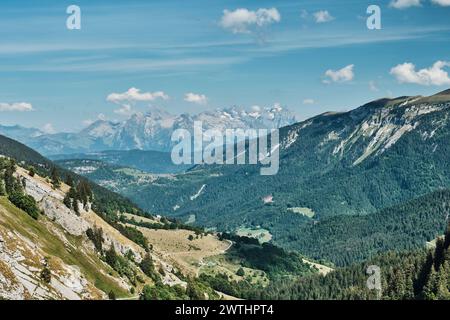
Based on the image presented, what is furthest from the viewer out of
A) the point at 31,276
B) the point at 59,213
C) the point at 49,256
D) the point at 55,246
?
the point at 59,213

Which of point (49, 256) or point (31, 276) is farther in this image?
point (49, 256)

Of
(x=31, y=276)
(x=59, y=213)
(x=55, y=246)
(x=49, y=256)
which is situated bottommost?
(x=31, y=276)

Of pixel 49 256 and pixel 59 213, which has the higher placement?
pixel 59 213

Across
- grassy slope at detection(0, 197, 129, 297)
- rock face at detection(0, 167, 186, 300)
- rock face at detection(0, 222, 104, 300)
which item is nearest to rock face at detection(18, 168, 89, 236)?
rock face at detection(0, 167, 186, 300)

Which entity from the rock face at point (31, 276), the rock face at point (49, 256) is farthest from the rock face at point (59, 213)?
the rock face at point (31, 276)

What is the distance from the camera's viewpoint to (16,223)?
15188 cm

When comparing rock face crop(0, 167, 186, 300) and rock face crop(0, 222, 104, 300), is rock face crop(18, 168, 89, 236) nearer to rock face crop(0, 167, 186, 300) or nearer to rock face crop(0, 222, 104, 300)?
rock face crop(0, 167, 186, 300)

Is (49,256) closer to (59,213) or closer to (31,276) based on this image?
(31,276)

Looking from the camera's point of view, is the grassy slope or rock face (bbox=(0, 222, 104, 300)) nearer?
rock face (bbox=(0, 222, 104, 300))

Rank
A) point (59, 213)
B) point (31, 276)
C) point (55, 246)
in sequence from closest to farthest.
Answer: point (31, 276)
point (55, 246)
point (59, 213)

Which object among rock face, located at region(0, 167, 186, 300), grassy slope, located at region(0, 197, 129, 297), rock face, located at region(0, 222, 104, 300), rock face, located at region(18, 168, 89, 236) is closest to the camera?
rock face, located at region(0, 222, 104, 300)

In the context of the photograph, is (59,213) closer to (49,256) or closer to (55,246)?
(55,246)

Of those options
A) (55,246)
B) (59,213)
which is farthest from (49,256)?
(59,213)

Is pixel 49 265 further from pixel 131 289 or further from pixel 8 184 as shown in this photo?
pixel 8 184
